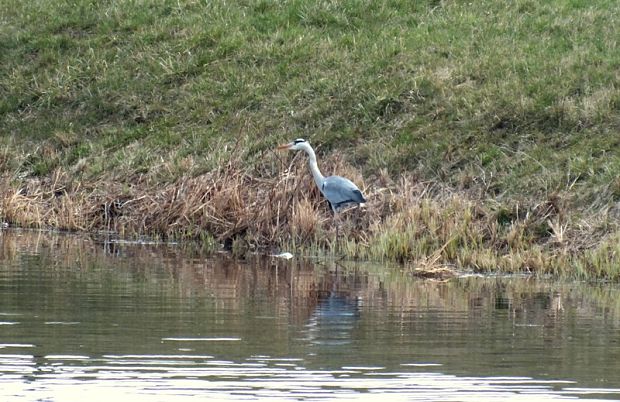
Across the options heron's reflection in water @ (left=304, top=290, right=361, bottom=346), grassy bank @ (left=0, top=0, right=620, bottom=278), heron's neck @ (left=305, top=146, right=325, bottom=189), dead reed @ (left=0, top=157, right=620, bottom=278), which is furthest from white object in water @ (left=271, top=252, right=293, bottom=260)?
heron's reflection in water @ (left=304, top=290, right=361, bottom=346)

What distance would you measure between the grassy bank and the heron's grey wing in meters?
0.38

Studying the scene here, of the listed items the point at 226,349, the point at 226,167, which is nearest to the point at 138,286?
the point at 226,349

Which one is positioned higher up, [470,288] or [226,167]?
[226,167]

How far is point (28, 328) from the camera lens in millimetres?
13172

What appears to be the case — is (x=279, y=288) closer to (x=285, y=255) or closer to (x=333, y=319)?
(x=333, y=319)

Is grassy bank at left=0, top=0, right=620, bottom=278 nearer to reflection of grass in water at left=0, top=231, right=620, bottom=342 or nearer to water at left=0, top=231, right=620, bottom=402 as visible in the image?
reflection of grass in water at left=0, top=231, right=620, bottom=342

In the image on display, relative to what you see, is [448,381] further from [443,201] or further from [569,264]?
[443,201]

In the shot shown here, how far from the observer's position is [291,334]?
43.1ft

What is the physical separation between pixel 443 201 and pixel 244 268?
3633mm

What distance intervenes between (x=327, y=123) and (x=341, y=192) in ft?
18.6

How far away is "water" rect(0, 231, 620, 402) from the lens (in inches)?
420

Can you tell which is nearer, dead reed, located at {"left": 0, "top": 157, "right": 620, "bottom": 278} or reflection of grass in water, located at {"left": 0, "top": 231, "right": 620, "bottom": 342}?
reflection of grass in water, located at {"left": 0, "top": 231, "right": 620, "bottom": 342}

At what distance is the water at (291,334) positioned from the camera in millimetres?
10664

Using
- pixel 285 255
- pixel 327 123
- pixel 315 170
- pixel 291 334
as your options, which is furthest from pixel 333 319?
pixel 327 123
